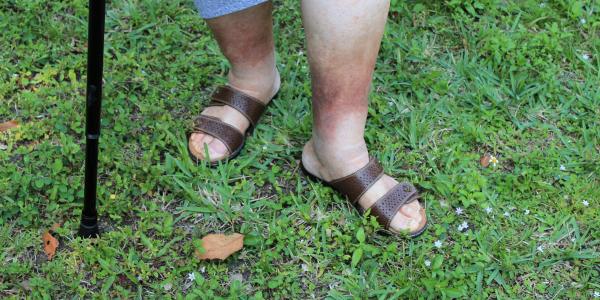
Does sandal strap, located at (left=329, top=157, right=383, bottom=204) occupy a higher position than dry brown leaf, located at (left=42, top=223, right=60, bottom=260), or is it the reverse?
sandal strap, located at (left=329, top=157, right=383, bottom=204)

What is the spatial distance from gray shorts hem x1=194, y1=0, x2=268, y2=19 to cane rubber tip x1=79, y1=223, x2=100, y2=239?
751 mm

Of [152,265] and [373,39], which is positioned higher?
[373,39]

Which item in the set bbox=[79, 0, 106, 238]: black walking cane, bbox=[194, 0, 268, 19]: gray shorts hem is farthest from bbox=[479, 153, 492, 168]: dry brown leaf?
bbox=[79, 0, 106, 238]: black walking cane

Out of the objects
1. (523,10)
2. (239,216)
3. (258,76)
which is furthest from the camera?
(523,10)

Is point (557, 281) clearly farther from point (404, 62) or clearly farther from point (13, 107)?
point (13, 107)

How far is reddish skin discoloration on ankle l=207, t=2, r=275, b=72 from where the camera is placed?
2.26m

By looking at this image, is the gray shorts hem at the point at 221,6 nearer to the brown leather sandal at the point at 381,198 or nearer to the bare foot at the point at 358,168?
the bare foot at the point at 358,168

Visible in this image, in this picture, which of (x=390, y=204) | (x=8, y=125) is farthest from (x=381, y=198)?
(x=8, y=125)

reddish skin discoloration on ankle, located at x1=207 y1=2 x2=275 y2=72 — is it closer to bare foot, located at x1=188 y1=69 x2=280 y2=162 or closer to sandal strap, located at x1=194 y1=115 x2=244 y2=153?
bare foot, located at x1=188 y1=69 x2=280 y2=162

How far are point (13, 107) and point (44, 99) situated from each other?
12 centimetres

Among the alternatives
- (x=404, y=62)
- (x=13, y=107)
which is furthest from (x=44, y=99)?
(x=404, y=62)

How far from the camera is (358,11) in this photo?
193 centimetres

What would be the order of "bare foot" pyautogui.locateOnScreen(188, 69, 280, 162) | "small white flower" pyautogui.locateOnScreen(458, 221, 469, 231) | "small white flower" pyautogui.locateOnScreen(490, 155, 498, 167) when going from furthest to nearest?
"small white flower" pyautogui.locateOnScreen(490, 155, 498, 167)
"bare foot" pyautogui.locateOnScreen(188, 69, 280, 162)
"small white flower" pyautogui.locateOnScreen(458, 221, 469, 231)

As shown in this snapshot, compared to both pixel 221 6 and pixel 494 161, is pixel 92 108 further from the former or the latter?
pixel 494 161
